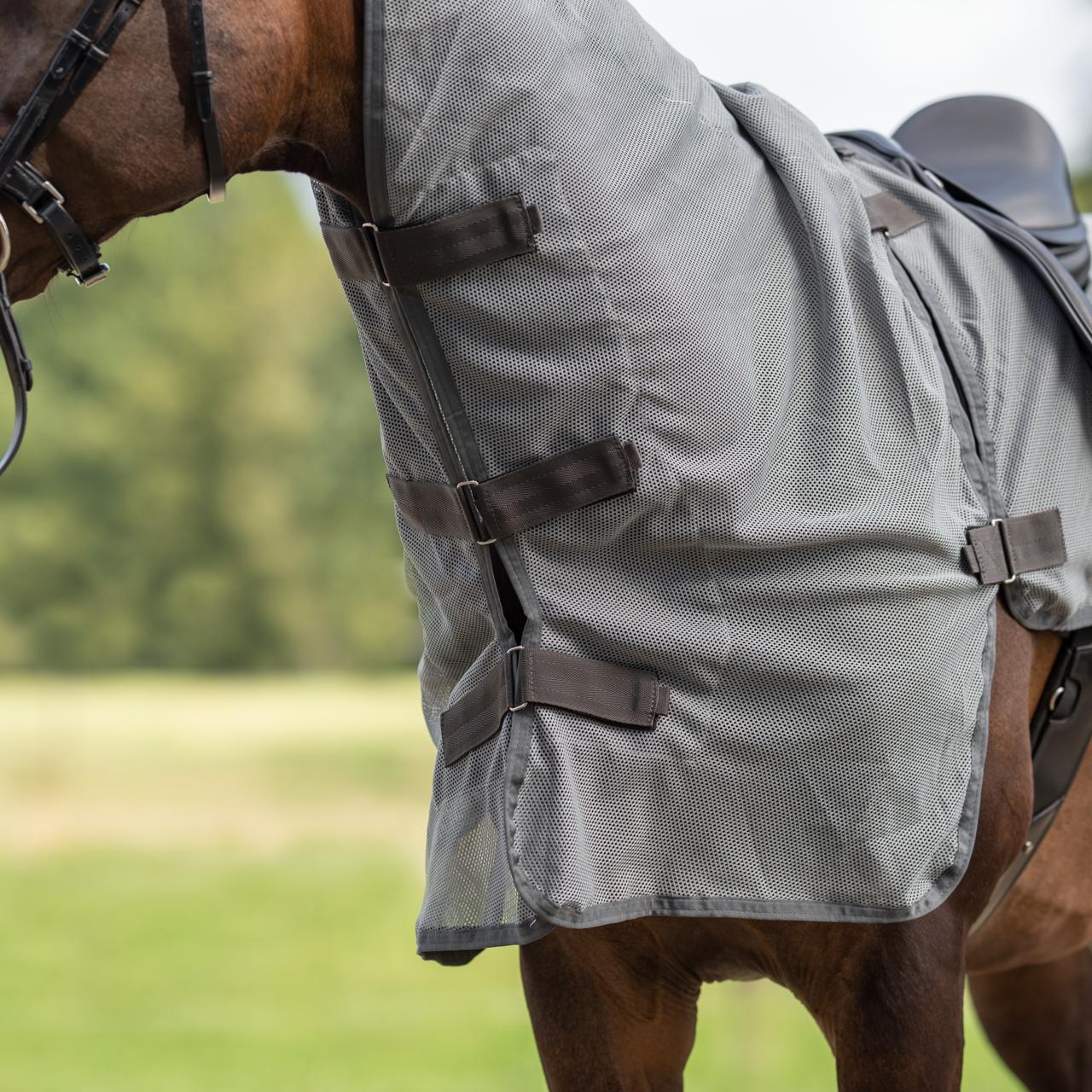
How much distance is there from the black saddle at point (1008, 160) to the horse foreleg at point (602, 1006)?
1.04 m

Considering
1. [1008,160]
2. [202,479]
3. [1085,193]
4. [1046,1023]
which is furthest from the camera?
[202,479]

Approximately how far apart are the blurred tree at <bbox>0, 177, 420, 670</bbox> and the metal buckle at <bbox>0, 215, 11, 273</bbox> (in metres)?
16.1

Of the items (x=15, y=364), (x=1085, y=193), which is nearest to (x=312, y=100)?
(x=15, y=364)

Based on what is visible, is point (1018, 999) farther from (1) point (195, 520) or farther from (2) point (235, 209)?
(2) point (235, 209)

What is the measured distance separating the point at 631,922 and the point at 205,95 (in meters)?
0.88

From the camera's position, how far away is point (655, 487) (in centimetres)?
124

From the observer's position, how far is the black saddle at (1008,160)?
1.86m

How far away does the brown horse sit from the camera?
109 cm

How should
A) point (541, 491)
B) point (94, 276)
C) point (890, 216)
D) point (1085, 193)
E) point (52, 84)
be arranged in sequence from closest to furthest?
1. point (52, 84)
2. point (94, 276)
3. point (541, 491)
4. point (890, 216)
5. point (1085, 193)

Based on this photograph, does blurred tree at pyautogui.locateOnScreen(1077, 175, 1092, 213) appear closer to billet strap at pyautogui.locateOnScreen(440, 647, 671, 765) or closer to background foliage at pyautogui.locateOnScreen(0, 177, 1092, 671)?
background foliage at pyautogui.locateOnScreen(0, 177, 1092, 671)

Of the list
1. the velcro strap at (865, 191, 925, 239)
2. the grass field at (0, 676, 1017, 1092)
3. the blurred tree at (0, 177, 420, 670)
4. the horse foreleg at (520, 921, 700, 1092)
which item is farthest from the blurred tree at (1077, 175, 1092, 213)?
the horse foreleg at (520, 921, 700, 1092)

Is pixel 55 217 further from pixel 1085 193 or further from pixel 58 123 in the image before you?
pixel 1085 193

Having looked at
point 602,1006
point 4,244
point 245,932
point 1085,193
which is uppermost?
point 4,244

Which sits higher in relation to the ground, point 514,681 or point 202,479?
point 514,681
